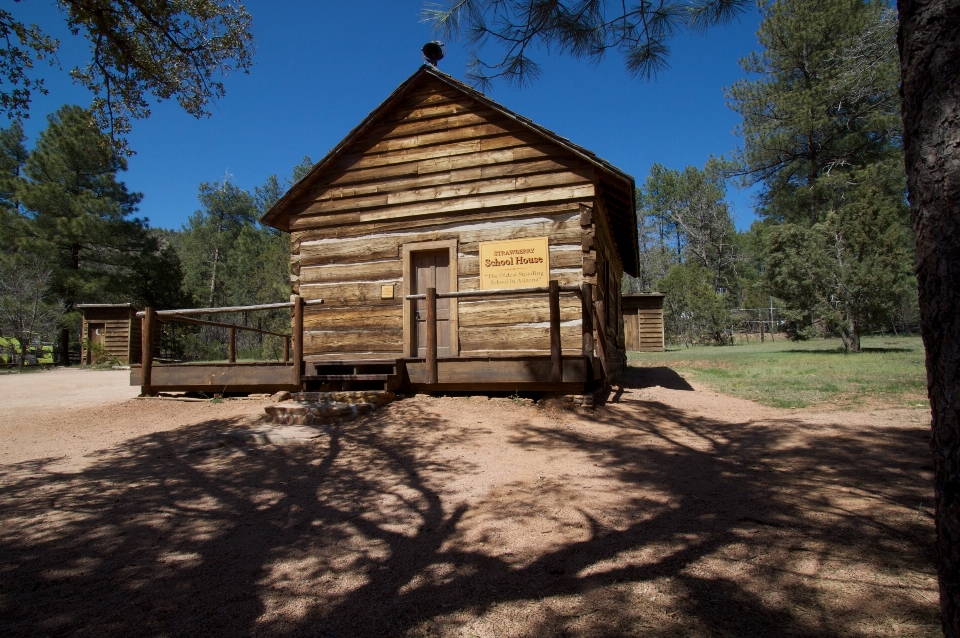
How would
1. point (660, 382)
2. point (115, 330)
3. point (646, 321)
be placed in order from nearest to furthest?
point (660, 382) → point (115, 330) → point (646, 321)

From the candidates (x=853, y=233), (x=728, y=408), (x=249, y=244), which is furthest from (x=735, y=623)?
(x=249, y=244)

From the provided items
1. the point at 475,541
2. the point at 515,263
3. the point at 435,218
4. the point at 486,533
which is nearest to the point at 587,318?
the point at 515,263

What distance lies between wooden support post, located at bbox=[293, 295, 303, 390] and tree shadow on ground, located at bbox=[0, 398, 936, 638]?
2711 mm

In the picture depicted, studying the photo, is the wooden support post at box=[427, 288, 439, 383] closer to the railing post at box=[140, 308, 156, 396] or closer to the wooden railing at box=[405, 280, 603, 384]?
the wooden railing at box=[405, 280, 603, 384]

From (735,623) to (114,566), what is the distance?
347cm

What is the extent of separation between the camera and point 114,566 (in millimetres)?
3100

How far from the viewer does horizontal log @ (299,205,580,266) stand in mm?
8680

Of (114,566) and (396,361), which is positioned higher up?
(396,361)

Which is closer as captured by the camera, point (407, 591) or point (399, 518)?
point (407, 591)

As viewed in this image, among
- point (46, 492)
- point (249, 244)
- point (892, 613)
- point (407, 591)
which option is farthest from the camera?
point (249, 244)

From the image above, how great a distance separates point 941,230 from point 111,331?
31.8 meters

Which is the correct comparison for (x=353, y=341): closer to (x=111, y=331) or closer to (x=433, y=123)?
(x=433, y=123)

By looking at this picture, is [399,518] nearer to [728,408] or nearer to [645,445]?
[645,445]

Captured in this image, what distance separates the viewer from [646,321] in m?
27.9
